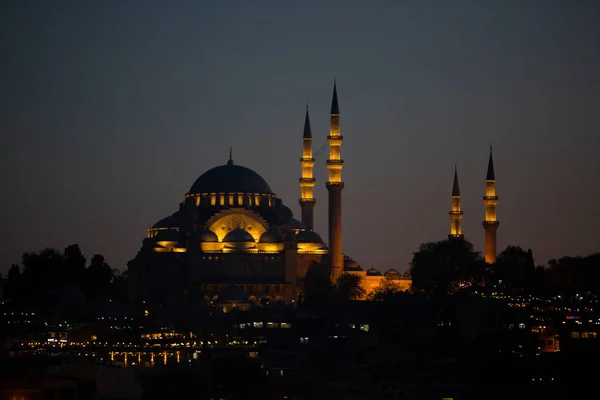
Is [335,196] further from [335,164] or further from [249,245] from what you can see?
[249,245]

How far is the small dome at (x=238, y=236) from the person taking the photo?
123731 millimetres

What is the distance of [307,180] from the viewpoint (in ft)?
414

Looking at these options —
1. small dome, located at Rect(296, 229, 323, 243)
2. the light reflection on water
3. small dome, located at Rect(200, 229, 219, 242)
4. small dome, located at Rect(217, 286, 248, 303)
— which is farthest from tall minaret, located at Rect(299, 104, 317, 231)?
the light reflection on water

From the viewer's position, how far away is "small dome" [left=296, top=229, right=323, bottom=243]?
123312mm

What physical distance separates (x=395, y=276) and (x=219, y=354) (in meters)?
37.2

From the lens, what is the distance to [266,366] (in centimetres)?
8462

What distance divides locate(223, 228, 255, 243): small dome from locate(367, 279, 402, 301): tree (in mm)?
9836

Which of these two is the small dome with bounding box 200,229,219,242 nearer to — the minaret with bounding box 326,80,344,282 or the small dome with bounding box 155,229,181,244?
the small dome with bounding box 155,229,181,244

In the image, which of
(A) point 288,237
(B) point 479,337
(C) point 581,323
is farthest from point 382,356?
(A) point 288,237

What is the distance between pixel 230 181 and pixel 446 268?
2390cm

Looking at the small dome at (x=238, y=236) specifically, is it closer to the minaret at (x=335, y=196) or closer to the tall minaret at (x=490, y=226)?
the minaret at (x=335, y=196)

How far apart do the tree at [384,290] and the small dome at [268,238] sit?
810 cm

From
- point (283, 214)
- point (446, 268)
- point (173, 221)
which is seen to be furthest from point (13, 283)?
point (446, 268)

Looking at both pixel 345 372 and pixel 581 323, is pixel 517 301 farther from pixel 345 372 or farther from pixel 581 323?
pixel 345 372
